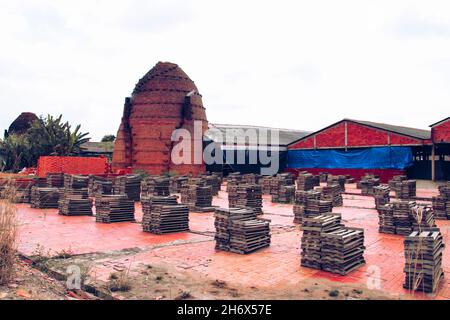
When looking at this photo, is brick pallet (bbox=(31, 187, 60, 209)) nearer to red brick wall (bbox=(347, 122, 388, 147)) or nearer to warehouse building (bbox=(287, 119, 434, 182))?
warehouse building (bbox=(287, 119, 434, 182))

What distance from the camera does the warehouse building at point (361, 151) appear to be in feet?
102

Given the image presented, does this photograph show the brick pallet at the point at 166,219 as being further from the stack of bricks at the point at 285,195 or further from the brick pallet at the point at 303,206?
the stack of bricks at the point at 285,195

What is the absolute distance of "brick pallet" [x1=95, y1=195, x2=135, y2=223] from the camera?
1336 centimetres

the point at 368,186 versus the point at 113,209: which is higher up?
the point at 368,186

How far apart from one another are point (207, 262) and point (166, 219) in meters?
3.63

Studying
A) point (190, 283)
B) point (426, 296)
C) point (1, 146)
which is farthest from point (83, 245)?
point (1, 146)

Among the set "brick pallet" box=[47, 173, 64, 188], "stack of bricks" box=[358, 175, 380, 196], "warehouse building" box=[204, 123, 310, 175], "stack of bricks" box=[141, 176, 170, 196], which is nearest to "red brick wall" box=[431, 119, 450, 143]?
"stack of bricks" box=[358, 175, 380, 196]

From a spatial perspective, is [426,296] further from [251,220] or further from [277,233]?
[277,233]

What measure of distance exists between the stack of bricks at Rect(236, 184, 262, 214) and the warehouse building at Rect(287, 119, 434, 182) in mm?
20361

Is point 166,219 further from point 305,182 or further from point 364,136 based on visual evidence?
point 364,136

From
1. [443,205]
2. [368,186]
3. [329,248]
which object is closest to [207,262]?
[329,248]

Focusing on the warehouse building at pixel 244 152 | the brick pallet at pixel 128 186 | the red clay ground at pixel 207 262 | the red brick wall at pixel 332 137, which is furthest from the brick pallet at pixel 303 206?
the warehouse building at pixel 244 152

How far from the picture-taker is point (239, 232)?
9.30 meters
